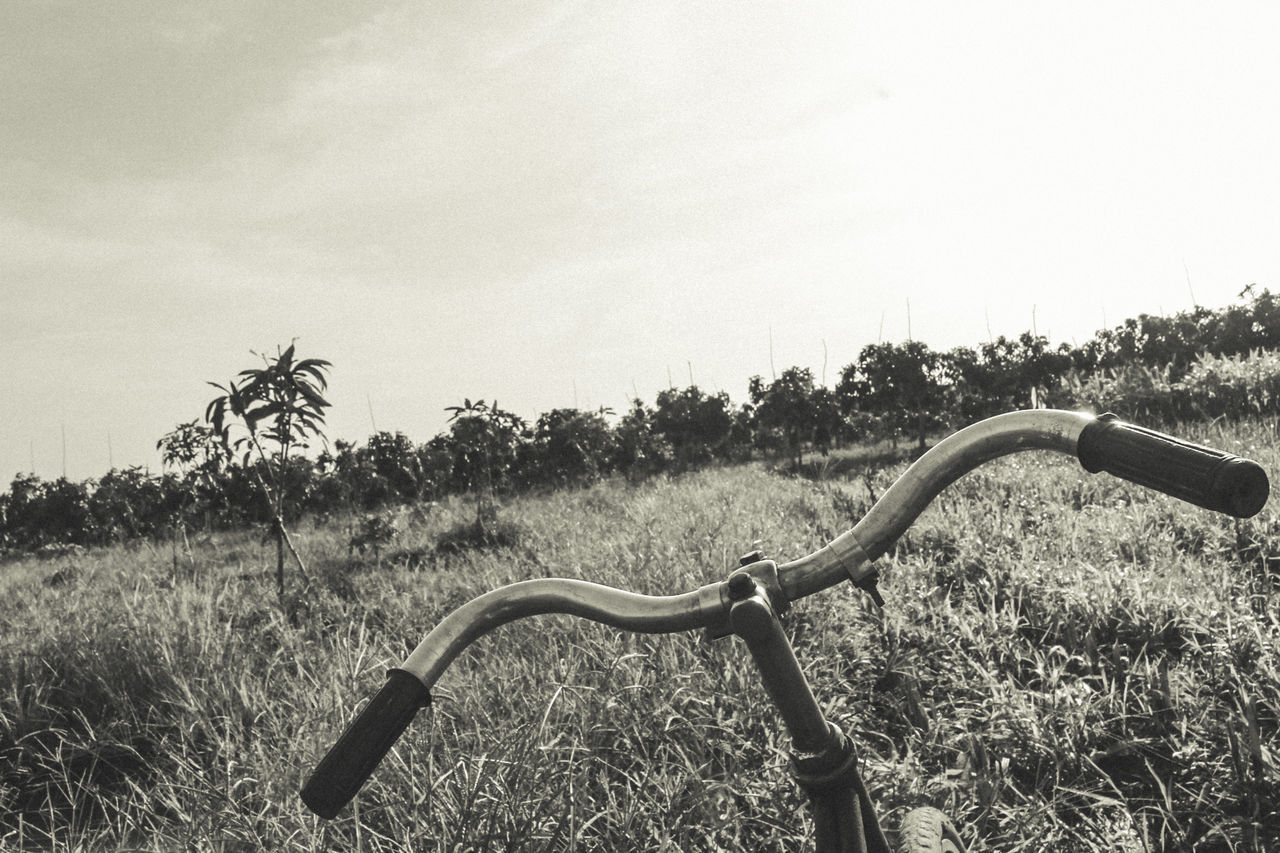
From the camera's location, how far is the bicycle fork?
731 mm

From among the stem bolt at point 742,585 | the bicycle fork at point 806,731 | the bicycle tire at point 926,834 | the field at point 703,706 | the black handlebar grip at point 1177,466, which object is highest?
the black handlebar grip at point 1177,466

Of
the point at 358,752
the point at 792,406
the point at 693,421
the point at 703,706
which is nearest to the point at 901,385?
the point at 792,406

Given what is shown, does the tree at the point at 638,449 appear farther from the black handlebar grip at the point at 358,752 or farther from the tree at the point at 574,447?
the black handlebar grip at the point at 358,752

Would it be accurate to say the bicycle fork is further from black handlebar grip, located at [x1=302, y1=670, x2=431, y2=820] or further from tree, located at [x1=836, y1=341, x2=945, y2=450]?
tree, located at [x1=836, y1=341, x2=945, y2=450]

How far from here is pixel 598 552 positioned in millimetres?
4930

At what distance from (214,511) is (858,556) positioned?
1446 cm

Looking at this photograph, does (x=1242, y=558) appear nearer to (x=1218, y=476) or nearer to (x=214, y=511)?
(x=1218, y=476)

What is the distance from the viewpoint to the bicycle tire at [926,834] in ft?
3.72

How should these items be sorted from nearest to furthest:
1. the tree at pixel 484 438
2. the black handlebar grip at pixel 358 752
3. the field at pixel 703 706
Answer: the black handlebar grip at pixel 358 752 < the field at pixel 703 706 < the tree at pixel 484 438

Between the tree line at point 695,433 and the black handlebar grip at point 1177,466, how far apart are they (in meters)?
9.07

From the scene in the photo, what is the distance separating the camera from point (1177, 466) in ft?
2.41

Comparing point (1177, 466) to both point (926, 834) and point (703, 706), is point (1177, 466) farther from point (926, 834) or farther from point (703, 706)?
point (703, 706)

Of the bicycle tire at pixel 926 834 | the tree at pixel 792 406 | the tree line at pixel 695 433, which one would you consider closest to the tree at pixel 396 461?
the tree line at pixel 695 433

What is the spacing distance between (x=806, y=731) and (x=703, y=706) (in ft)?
6.78
